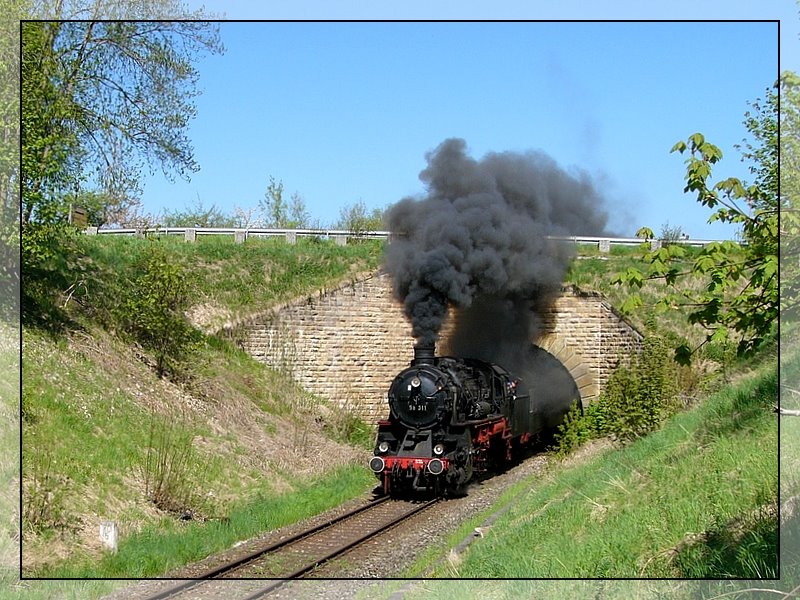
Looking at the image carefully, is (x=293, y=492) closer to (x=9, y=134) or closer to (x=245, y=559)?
(x=245, y=559)

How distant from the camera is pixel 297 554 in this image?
36.0 ft

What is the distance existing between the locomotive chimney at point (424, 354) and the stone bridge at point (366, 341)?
5.66 meters

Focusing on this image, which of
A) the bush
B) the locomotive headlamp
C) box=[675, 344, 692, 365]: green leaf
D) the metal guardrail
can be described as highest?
the metal guardrail

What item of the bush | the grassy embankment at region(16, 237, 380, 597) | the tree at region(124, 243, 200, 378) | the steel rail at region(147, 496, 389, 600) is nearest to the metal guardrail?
the grassy embankment at region(16, 237, 380, 597)

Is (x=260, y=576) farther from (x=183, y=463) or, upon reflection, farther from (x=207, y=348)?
(x=207, y=348)

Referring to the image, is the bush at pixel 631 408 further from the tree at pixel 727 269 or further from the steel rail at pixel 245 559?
the tree at pixel 727 269

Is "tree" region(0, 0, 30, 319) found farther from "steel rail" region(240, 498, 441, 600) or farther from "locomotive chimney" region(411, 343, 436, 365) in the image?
"locomotive chimney" region(411, 343, 436, 365)

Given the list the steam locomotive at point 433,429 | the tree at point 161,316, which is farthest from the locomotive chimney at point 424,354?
the tree at point 161,316

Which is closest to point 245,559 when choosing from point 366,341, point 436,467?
point 436,467

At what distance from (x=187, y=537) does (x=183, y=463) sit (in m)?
2.73

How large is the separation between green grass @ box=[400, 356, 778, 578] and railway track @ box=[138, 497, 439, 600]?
1.40 m

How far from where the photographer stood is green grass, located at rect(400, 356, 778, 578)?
7.04 m

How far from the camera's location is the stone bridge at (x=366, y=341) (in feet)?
73.4

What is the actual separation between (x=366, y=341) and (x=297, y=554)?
12375 mm
